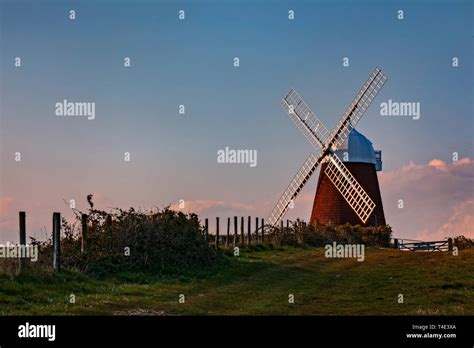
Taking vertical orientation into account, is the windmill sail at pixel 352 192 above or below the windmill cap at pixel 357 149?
below

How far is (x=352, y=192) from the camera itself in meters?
50.3

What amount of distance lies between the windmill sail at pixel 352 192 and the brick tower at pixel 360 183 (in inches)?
20.8

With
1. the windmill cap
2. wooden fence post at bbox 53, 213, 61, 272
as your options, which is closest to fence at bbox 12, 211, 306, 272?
wooden fence post at bbox 53, 213, 61, 272

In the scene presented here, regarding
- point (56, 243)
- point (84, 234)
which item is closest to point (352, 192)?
point (84, 234)

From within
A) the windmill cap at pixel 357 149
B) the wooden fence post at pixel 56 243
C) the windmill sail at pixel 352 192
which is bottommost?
the wooden fence post at pixel 56 243

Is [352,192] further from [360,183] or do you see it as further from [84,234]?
[84,234]

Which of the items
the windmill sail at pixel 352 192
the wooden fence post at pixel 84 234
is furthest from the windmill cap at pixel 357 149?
the wooden fence post at pixel 84 234

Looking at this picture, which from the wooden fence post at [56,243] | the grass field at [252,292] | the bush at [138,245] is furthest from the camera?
the bush at [138,245]

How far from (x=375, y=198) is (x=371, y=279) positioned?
3117cm

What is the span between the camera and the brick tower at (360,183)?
51.0m

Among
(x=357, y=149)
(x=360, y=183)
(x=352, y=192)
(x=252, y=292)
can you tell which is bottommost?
(x=252, y=292)

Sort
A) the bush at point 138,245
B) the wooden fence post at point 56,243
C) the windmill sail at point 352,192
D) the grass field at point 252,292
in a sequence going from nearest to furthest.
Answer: the grass field at point 252,292
the wooden fence post at point 56,243
the bush at point 138,245
the windmill sail at point 352,192

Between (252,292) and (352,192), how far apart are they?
34.0 metres

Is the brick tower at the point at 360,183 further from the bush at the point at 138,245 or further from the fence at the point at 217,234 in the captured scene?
the bush at the point at 138,245
